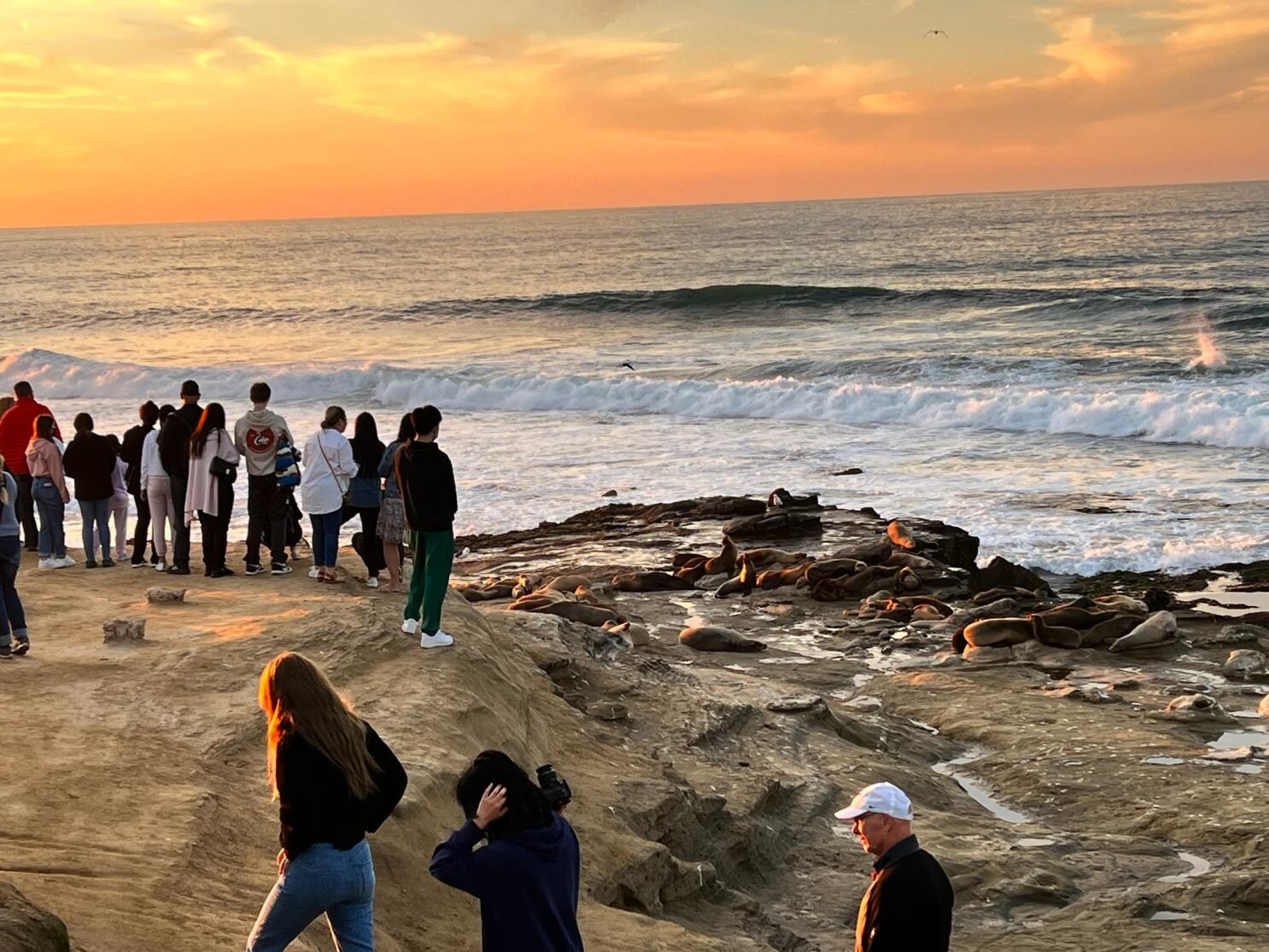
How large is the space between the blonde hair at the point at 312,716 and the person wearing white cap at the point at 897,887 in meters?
1.61

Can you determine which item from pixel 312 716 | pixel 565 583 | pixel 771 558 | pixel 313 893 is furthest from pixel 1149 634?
pixel 312 716

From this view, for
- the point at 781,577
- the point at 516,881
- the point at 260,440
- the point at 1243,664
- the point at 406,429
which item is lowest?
the point at 781,577

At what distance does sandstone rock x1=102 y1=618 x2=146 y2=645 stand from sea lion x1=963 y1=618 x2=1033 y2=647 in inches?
313

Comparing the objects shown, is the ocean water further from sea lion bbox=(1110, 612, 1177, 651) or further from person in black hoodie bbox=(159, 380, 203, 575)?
person in black hoodie bbox=(159, 380, 203, 575)

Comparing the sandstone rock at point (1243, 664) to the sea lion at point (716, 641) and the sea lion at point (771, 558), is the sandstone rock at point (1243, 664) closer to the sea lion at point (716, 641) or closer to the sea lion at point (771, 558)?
the sea lion at point (716, 641)

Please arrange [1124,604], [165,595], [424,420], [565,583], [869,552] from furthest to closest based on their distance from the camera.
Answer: [869,552] → [565,583] → [1124,604] → [165,595] → [424,420]

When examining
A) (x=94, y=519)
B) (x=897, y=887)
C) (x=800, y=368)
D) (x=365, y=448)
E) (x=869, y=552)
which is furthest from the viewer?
(x=800, y=368)

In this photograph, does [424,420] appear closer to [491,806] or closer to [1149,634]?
[491,806]

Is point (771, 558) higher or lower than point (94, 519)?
lower

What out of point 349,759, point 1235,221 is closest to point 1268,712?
point 349,759

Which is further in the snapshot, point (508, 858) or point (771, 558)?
point (771, 558)

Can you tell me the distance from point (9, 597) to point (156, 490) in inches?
147

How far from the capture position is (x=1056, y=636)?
522 inches

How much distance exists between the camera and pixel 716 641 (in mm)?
13414
